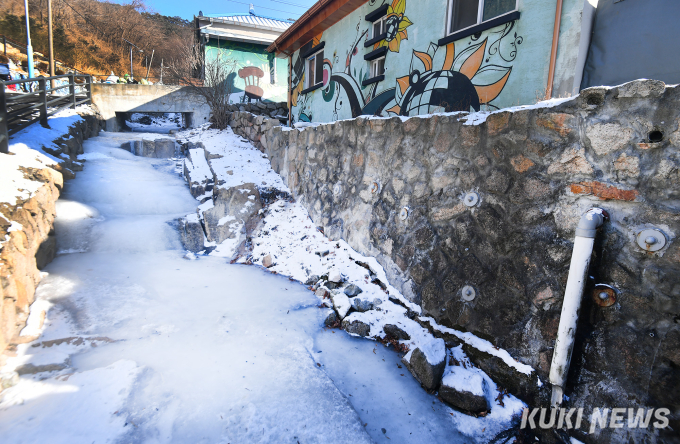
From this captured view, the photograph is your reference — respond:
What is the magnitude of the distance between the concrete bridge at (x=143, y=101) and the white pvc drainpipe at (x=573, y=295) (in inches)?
603

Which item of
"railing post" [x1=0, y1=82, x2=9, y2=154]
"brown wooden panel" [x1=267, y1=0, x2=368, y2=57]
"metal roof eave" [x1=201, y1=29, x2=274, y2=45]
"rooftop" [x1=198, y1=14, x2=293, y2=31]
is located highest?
"rooftop" [x1=198, y1=14, x2=293, y2=31]

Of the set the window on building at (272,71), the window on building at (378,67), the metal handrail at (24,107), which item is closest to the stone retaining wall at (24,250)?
the metal handrail at (24,107)

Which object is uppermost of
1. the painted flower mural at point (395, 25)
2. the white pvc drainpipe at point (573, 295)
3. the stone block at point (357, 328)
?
the painted flower mural at point (395, 25)

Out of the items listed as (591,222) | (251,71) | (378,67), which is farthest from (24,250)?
(251,71)

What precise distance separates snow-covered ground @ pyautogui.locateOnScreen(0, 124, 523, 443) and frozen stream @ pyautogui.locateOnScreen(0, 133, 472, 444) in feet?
0.03

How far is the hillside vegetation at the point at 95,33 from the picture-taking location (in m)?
20.4

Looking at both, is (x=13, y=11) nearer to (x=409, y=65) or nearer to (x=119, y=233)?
(x=119, y=233)

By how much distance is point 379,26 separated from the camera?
19.0 feet

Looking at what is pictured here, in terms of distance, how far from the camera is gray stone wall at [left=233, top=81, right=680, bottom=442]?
5.84 feet

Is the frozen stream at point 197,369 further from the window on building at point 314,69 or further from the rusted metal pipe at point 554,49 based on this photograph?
the window on building at point 314,69

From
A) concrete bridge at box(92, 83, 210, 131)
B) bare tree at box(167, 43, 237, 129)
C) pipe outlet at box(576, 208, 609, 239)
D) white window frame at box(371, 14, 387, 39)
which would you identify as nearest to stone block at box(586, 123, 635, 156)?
pipe outlet at box(576, 208, 609, 239)

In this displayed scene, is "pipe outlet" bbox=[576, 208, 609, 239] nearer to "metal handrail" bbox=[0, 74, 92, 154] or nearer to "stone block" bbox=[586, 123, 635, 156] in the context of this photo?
"stone block" bbox=[586, 123, 635, 156]

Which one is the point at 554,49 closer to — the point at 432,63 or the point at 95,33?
the point at 432,63

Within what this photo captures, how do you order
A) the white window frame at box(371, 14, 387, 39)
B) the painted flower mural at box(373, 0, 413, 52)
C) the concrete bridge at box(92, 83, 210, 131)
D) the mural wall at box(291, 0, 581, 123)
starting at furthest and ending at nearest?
1. the concrete bridge at box(92, 83, 210, 131)
2. the white window frame at box(371, 14, 387, 39)
3. the painted flower mural at box(373, 0, 413, 52)
4. the mural wall at box(291, 0, 581, 123)
